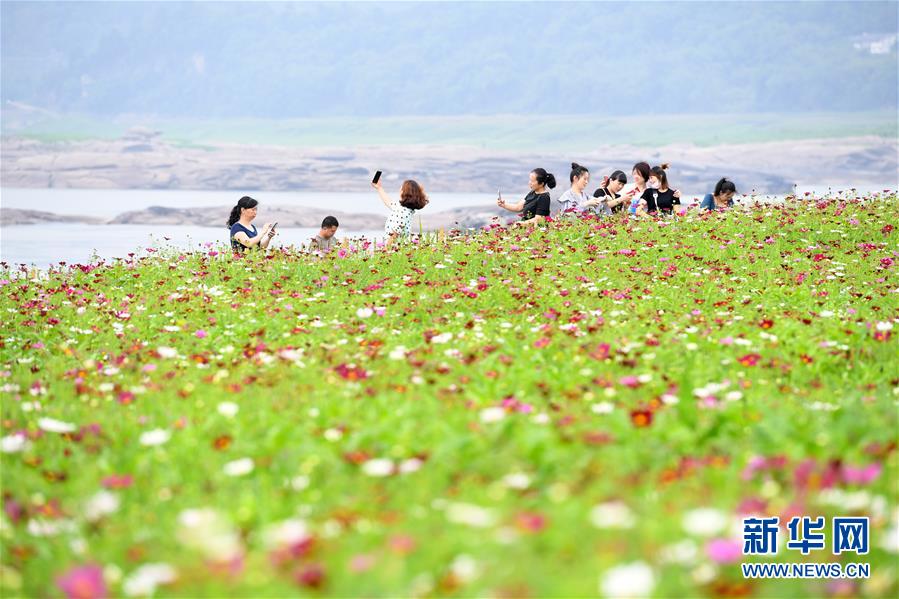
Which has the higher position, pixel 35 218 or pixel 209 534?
pixel 35 218

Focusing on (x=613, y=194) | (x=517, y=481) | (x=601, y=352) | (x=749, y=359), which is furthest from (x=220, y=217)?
(x=517, y=481)

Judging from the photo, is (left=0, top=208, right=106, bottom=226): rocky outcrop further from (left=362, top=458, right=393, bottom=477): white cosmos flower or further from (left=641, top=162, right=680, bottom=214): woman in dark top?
(left=362, top=458, right=393, bottom=477): white cosmos flower

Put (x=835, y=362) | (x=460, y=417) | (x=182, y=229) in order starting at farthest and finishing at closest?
(x=182, y=229), (x=835, y=362), (x=460, y=417)

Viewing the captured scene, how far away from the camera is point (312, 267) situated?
15430 mm

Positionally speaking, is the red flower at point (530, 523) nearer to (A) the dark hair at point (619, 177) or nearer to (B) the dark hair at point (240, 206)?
(B) the dark hair at point (240, 206)

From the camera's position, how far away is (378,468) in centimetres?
491

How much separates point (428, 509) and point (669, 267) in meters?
11.1

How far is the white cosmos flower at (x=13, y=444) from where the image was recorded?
600 centimetres

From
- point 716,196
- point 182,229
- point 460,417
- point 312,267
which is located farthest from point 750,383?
point 182,229

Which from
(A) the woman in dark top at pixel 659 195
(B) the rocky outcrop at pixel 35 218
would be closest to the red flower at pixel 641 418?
(A) the woman in dark top at pixel 659 195

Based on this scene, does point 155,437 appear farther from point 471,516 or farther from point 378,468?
point 471,516

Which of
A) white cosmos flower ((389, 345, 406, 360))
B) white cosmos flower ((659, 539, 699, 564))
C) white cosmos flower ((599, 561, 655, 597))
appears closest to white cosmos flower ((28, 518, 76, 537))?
white cosmos flower ((599, 561, 655, 597))

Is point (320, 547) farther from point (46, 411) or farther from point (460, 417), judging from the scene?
point (46, 411)

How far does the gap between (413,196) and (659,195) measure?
19.4 feet
